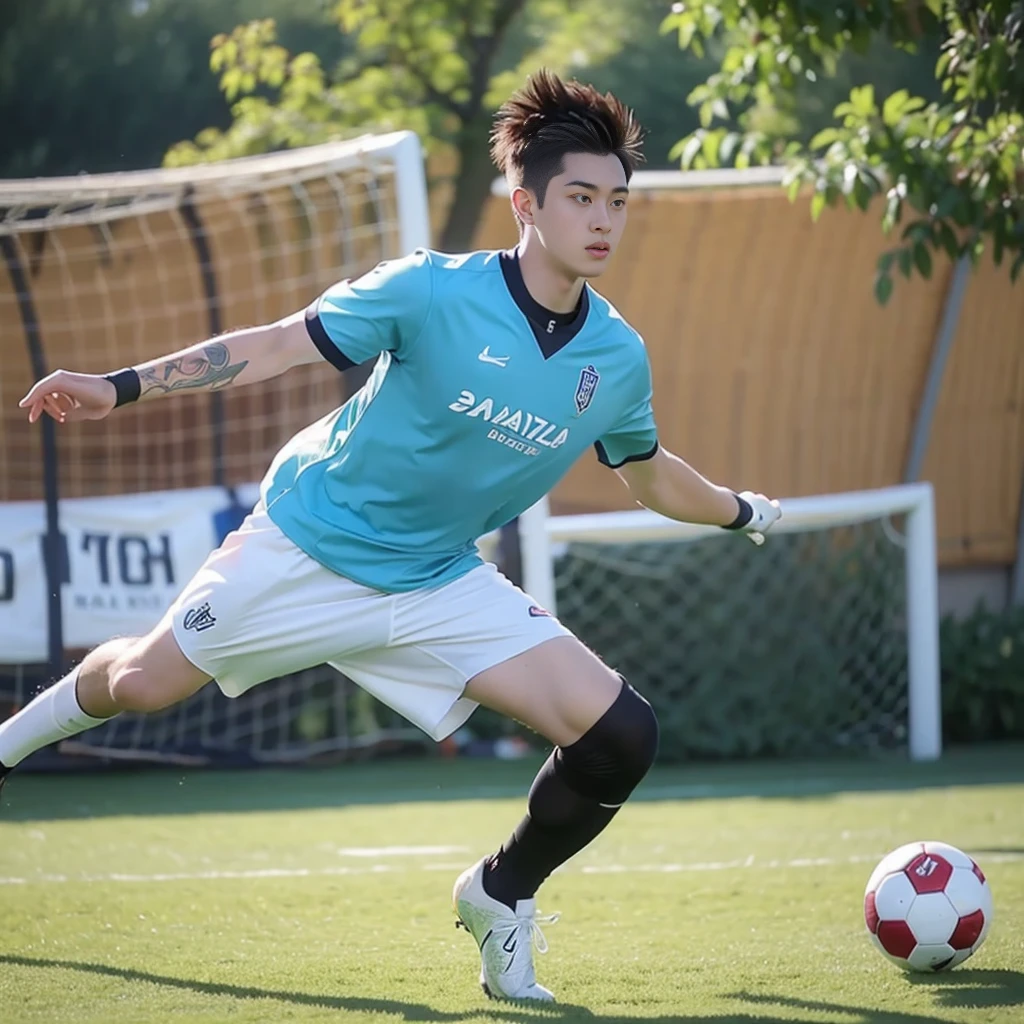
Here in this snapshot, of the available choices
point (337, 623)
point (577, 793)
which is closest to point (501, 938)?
point (577, 793)

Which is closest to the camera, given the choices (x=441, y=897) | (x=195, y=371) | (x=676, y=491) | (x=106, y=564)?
(x=195, y=371)

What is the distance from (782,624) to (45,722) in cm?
664

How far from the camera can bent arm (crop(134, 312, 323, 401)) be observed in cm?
385

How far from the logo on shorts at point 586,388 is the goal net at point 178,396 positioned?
15.7 feet

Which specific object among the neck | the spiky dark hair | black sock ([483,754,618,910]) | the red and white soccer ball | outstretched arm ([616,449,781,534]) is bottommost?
the red and white soccer ball

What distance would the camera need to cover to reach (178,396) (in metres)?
10.3

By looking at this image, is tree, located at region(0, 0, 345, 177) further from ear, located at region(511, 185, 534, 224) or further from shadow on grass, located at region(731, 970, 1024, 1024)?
shadow on grass, located at region(731, 970, 1024, 1024)

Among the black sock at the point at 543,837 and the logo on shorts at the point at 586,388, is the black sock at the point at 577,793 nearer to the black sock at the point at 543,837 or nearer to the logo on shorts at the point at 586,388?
the black sock at the point at 543,837

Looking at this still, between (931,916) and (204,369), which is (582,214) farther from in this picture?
(931,916)

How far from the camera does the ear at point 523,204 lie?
13.6ft

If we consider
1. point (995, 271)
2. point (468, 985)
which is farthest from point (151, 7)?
point (468, 985)

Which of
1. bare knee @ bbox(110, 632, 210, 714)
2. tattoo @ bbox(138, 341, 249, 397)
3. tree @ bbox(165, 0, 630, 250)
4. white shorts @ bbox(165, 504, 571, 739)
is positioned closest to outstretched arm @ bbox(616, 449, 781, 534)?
white shorts @ bbox(165, 504, 571, 739)

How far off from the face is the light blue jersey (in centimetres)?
14

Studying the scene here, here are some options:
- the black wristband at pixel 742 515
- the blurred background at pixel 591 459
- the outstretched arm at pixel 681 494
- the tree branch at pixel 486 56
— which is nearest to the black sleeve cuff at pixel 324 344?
the outstretched arm at pixel 681 494
